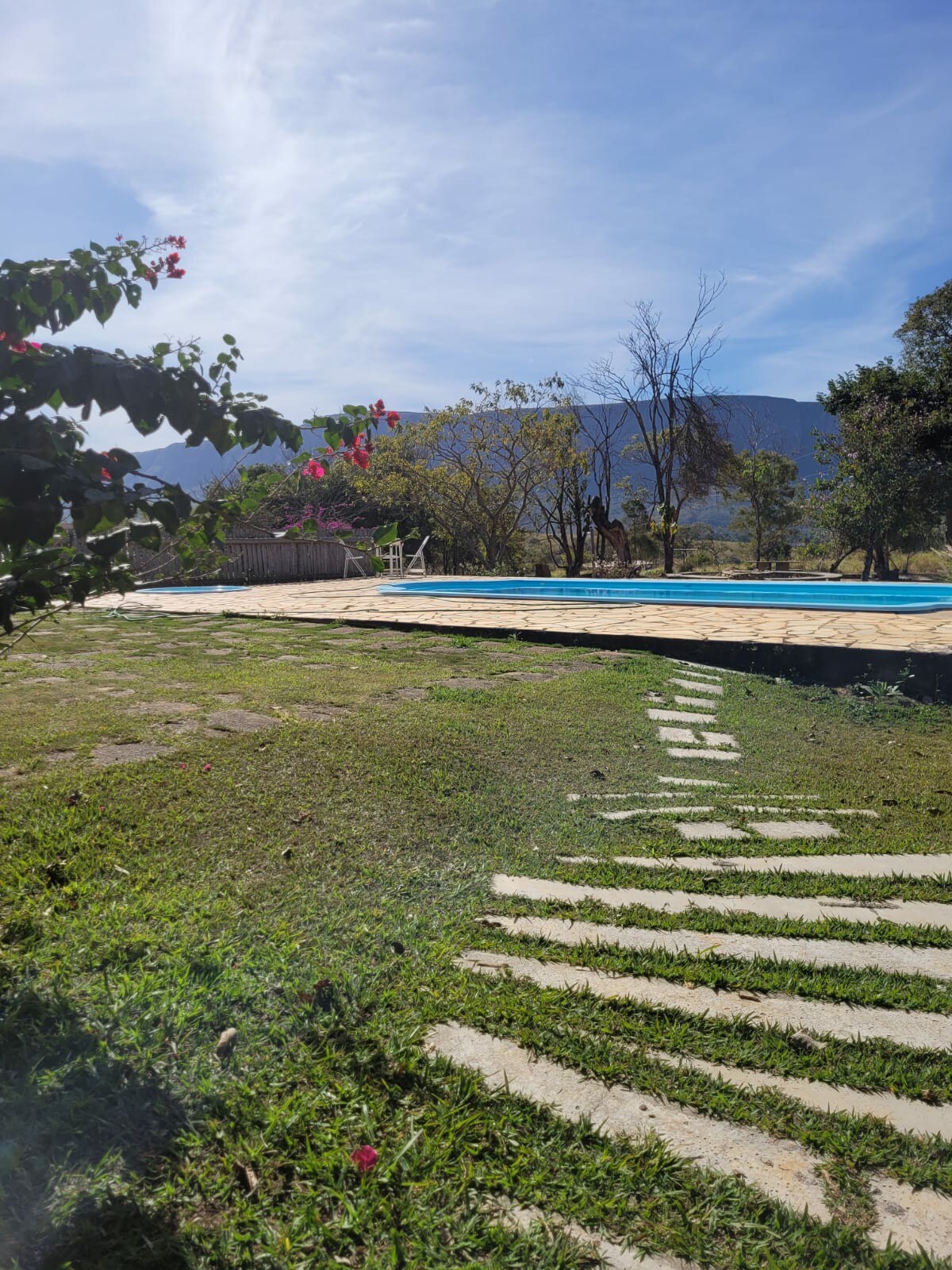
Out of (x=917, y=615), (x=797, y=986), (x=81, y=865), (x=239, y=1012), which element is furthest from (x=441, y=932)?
(x=917, y=615)

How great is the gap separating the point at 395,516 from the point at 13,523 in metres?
19.8

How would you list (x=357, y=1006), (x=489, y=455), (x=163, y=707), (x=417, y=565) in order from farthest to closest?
(x=489, y=455)
(x=417, y=565)
(x=163, y=707)
(x=357, y=1006)

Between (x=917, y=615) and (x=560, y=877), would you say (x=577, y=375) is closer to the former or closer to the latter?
(x=917, y=615)

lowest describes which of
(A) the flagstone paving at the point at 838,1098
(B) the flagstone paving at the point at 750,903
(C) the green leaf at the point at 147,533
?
(A) the flagstone paving at the point at 838,1098

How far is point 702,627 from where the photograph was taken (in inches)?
268

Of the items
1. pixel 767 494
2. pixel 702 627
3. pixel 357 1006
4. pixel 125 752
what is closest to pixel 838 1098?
pixel 357 1006

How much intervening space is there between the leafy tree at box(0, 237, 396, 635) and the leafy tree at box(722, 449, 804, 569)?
20.7 m

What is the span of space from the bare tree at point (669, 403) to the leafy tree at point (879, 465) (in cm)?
269

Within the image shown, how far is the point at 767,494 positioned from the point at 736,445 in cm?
916

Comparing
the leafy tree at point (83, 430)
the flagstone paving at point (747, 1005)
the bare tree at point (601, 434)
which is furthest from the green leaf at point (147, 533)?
the bare tree at point (601, 434)

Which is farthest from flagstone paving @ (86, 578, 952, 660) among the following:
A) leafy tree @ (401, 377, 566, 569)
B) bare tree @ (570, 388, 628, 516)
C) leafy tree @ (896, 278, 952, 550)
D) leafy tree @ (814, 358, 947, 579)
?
leafy tree @ (896, 278, 952, 550)

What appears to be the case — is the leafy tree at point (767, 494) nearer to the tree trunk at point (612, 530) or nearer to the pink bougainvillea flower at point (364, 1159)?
the tree trunk at point (612, 530)

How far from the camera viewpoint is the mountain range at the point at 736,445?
3.15 meters

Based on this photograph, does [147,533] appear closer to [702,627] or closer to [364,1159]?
[364,1159]
